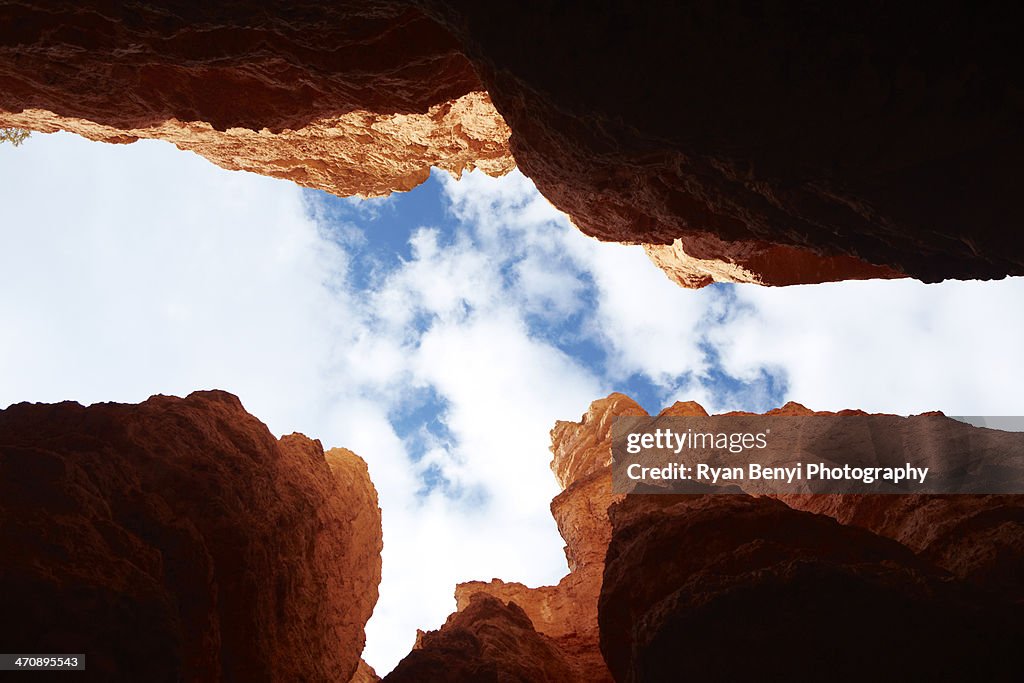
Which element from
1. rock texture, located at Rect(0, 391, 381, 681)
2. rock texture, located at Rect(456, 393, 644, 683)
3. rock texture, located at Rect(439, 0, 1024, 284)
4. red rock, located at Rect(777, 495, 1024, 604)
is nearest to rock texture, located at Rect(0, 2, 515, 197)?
rock texture, located at Rect(439, 0, 1024, 284)

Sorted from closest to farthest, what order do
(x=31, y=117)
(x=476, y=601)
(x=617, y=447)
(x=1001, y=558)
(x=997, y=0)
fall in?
(x=997, y=0)
(x=1001, y=558)
(x=31, y=117)
(x=476, y=601)
(x=617, y=447)

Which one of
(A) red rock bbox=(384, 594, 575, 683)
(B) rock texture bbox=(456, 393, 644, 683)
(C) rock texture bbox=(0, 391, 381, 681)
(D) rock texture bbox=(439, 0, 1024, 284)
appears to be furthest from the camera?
(B) rock texture bbox=(456, 393, 644, 683)

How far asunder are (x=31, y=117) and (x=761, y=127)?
Answer: 557 inches

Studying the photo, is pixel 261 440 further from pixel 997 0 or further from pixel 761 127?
pixel 997 0

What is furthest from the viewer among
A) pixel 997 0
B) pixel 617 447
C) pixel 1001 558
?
pixel 617 447

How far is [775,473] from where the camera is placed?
14922 millimetres

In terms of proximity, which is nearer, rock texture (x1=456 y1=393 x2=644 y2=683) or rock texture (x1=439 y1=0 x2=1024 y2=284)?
rock texture (x1=439 y1=0 x2=1024 y2=284)

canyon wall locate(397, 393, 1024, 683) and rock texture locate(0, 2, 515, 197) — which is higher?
rock texture locate(0, 2, 515, 197)

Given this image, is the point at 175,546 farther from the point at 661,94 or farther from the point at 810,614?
the point at 661,94

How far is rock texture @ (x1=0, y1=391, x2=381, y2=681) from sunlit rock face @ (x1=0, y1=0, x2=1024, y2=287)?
5.98 meters

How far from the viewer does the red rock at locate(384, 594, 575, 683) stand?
1023 centimetres

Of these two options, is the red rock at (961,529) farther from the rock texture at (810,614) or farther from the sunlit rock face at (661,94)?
the sunlit rock face at (661,94)

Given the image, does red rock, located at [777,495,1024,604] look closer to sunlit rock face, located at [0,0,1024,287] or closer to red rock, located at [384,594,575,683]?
sunlit rock face, located at [0,0,1024,287]

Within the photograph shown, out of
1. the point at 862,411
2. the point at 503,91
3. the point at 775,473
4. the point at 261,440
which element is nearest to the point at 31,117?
the point at 261,440
